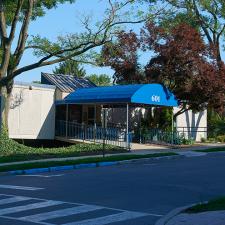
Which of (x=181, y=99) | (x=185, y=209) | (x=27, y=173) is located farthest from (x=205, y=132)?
(x=185, y=209)

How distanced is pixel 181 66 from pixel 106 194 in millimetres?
22264

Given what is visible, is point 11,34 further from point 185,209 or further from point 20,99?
point 185,209

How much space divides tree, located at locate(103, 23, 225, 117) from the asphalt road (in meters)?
14.5

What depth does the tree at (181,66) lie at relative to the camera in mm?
34844

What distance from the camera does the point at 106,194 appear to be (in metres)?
13.8

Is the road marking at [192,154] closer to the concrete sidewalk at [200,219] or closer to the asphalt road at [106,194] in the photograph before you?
the asphalt road at [106,194]

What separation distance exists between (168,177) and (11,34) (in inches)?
597

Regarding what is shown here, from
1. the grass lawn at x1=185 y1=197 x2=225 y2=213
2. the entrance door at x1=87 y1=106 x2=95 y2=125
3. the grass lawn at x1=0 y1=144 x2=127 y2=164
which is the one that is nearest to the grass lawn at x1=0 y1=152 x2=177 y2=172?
the grass lawn at x1=0 y1=144 x2=127 y2=164

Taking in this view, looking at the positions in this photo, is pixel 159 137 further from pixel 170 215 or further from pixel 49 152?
pixel 170 215

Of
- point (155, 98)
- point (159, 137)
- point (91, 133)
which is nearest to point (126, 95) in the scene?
point (155, 98)

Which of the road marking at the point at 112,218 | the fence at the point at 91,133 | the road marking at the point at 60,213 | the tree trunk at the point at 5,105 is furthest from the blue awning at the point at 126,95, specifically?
the road marking at the point at 112,218

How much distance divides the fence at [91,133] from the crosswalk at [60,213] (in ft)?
61.6

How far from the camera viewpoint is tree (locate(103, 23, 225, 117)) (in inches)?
1372

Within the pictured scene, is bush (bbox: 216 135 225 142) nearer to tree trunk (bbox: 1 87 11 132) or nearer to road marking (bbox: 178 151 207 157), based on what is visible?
road marking (bbox: 178 151 207 157)
